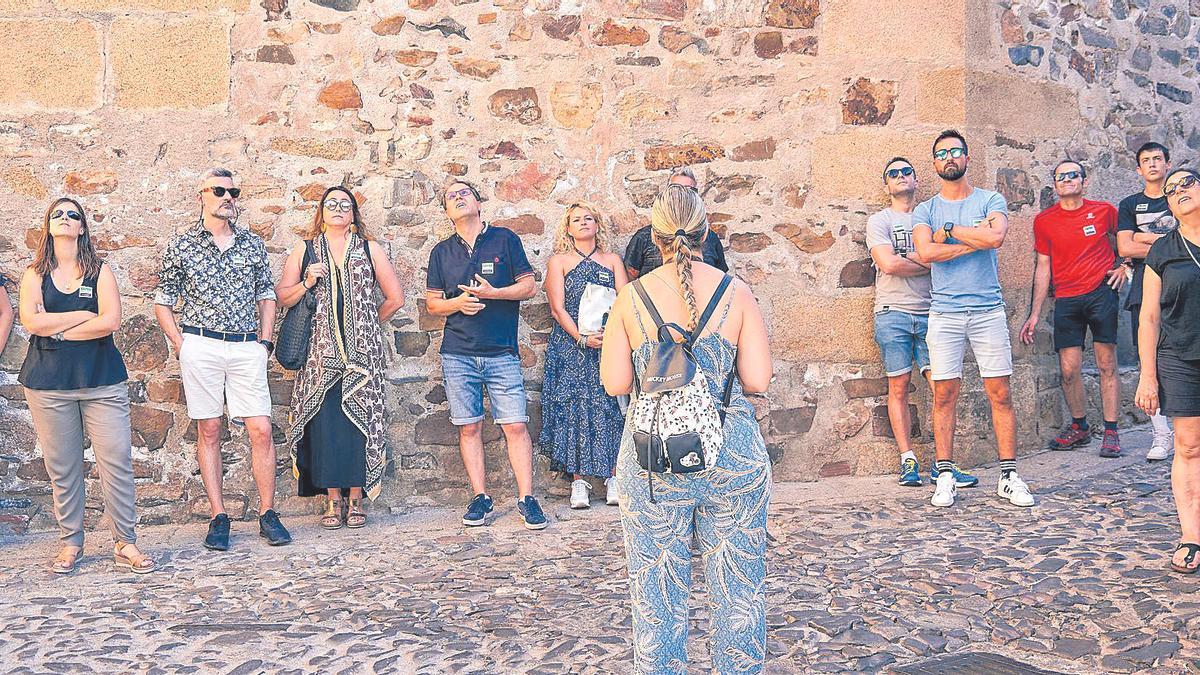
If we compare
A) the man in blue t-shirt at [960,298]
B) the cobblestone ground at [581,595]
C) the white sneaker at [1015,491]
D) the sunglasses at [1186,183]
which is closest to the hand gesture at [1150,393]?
the cobblestone ground at [581,595]

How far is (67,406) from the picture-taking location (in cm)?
522

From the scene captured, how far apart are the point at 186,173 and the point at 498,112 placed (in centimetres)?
170

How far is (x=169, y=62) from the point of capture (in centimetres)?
604

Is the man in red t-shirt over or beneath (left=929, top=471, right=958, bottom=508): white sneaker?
over

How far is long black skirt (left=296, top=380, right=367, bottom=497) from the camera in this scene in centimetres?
581

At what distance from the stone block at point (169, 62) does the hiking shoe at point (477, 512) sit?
99.6 inches

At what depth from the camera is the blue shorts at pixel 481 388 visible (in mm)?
5945

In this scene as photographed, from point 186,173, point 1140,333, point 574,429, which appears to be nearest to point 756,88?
point 574,429

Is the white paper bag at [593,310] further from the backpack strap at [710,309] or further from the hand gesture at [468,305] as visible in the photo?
the backpack strap at [710,309]

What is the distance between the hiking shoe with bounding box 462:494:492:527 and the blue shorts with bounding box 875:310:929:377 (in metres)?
2.40

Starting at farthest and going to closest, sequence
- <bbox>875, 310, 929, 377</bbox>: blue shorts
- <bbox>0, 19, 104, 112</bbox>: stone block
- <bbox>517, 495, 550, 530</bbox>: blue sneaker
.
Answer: <bbox>875, 310, 929, 377</bbox>: blue shorts
<bbox>0, 19, 104, 112</bbox>: stone block
<bbox>517, 495, 550, 530</bbox>: blue sneaker

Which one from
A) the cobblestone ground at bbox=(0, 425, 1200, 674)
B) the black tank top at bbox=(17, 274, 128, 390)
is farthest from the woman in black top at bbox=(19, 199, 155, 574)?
the cobblestone ground at bbox=(0, 425, 1200, 674)

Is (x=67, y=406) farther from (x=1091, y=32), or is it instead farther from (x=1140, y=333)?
(x=1091, y=32)

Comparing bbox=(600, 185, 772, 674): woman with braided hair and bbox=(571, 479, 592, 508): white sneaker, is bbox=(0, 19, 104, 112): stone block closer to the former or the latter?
bbox=(571, 479, 592, 508): white sneaker
